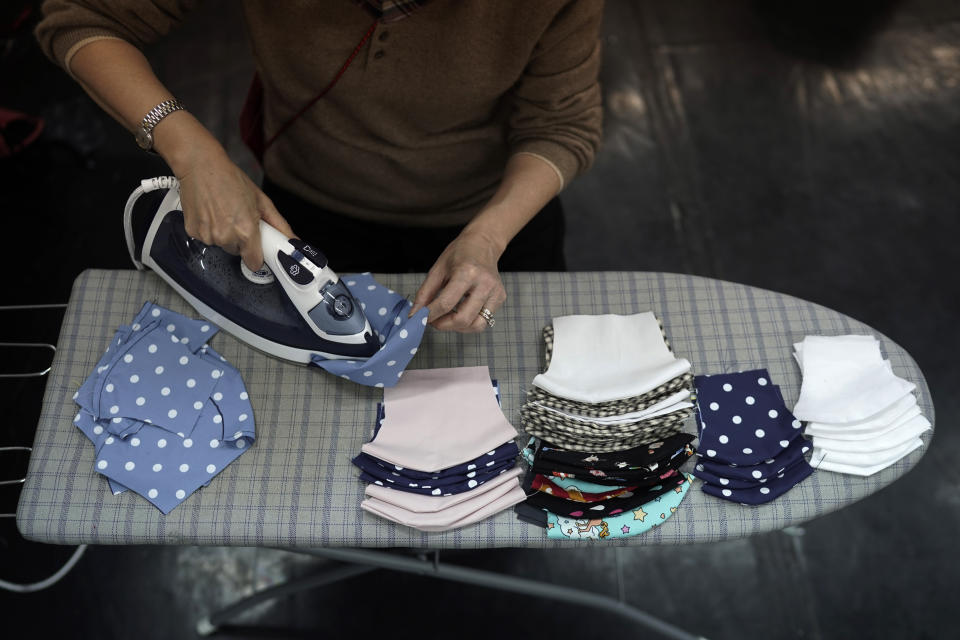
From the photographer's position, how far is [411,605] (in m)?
2.85

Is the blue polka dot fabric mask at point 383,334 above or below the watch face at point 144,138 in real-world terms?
below

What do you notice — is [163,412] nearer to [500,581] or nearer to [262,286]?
[262,286]

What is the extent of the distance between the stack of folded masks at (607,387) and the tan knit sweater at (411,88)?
0.37m

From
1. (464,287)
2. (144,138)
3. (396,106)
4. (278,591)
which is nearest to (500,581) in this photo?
(278,591)

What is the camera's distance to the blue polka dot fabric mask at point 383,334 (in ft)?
5.57

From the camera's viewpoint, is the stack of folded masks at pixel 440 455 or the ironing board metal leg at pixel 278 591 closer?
the stack of folded masks at pixel 440 455

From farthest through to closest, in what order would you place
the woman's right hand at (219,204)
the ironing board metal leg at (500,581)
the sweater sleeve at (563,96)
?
the ironing board metal leg at (500,581) → the sweater sleeve at (563,96) → the woman's right hand at (219,204)

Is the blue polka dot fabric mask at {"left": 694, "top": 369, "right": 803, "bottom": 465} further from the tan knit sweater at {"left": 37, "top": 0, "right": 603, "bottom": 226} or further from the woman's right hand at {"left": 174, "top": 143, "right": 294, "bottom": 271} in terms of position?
the woman's right hand at {"left": 174, "top": 143, "right": 294, "bottom": 271}

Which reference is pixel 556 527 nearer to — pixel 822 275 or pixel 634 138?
pixel 822 275

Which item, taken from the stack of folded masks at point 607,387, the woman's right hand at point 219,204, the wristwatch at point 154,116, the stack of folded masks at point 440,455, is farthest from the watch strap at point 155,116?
the stack of folded masks at point 607,387

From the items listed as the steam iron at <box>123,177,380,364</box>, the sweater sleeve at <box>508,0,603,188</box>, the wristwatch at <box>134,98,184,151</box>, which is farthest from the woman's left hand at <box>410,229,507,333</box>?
the wristwatch at <box>134,98,184,151</box>

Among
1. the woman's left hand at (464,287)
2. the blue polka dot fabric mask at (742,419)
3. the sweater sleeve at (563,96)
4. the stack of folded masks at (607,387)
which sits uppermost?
the sweater sleeve at (563,96)

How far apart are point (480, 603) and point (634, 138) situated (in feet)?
7.40

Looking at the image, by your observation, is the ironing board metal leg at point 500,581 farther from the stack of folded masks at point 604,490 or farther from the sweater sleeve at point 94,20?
the sweater sleeve at point 94,20
